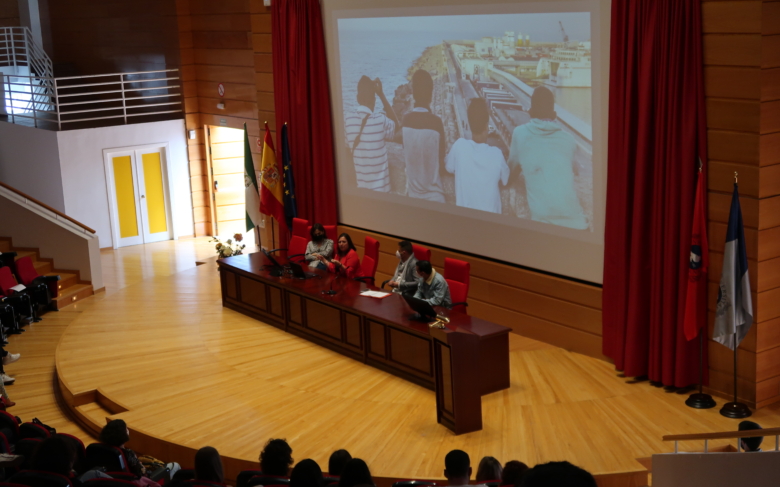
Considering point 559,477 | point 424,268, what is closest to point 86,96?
point 424,268

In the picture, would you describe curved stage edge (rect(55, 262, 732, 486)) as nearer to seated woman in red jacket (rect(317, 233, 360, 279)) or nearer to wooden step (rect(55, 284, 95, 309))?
seated woman in red jacket (rect(317, 233, 360, 279))

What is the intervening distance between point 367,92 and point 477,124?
188 centimetres

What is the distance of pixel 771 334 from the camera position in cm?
627

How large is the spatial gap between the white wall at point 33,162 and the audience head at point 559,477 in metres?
12.7

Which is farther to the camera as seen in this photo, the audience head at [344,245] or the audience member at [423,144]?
the audience member at [423,144]

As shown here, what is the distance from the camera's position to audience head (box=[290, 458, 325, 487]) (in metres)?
3.90

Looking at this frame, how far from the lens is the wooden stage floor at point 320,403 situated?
5.86m

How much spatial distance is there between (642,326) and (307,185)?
5.03 meters

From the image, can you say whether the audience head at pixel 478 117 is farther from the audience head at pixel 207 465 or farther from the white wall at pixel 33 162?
the white wall at pixel 33 162

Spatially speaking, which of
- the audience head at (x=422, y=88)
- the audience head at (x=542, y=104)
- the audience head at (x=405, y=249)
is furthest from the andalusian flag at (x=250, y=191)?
the audience head at (x=542, y=104)

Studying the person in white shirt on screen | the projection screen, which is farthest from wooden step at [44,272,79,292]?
the person in white shirt on screen

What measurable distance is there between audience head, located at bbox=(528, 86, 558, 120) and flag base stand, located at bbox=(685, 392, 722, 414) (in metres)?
2.64

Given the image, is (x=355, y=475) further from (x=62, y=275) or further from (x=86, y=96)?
(x=86, y=96)

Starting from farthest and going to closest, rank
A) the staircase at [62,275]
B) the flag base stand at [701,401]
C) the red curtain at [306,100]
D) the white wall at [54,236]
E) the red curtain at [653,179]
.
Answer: the white wall at [54,236] → the staircase at [62,275] → the red curtain at [306,100] → the flag base stand at [701,401] → the red curtain at [653,179]
